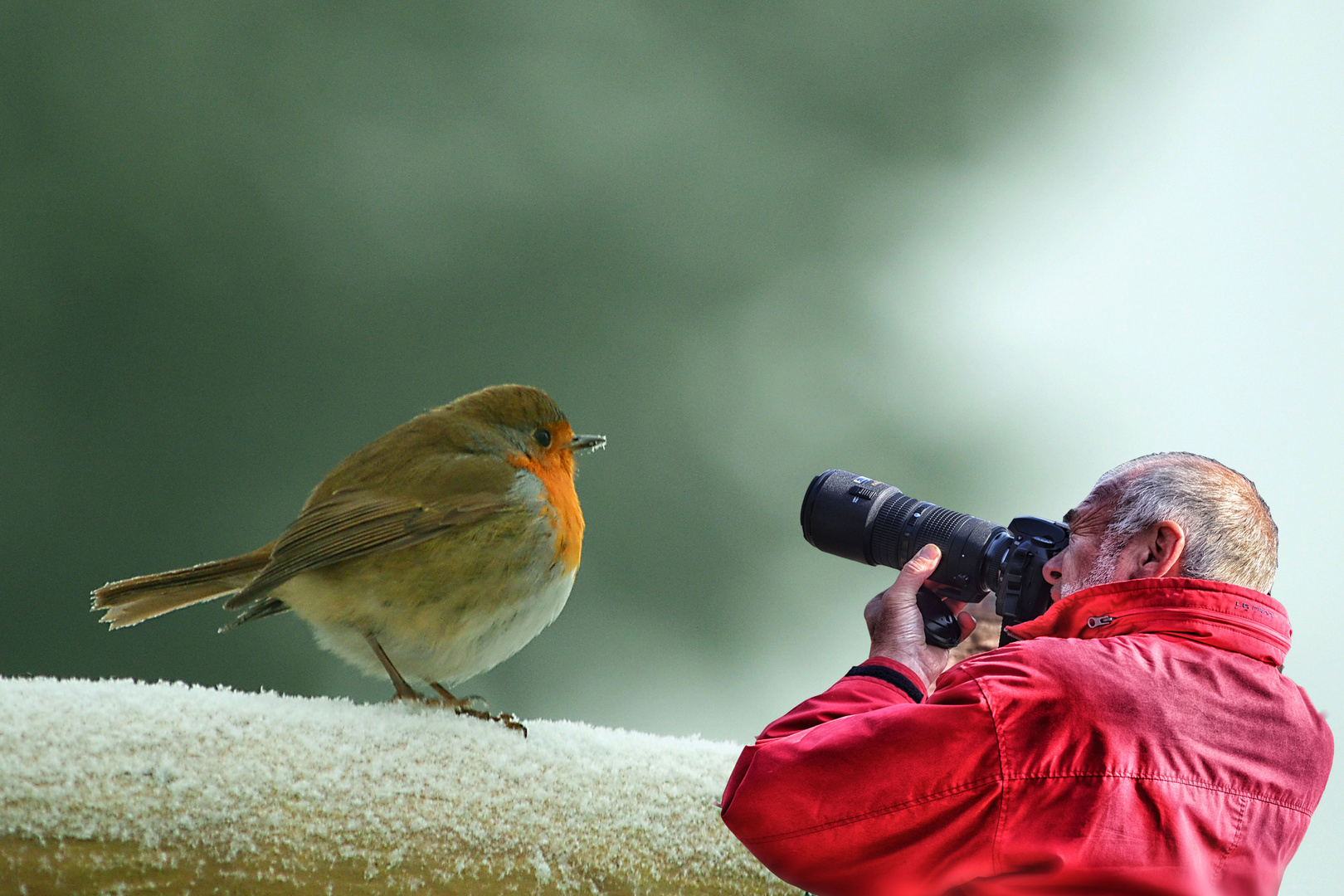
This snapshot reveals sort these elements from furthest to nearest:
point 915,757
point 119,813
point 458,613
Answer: point 458,613 < point 915,757 < point 119,813

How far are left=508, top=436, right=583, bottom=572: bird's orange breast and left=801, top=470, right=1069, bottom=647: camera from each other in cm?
34

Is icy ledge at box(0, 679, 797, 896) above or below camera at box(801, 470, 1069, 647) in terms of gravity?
below

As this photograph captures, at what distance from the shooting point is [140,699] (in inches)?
43.2

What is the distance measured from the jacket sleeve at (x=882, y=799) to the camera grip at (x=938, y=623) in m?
0.24

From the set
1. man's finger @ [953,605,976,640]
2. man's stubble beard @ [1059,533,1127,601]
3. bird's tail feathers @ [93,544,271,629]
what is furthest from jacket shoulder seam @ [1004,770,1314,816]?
bird's tail feathers @ [93,544,271,629]

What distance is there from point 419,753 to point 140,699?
0.29 meters

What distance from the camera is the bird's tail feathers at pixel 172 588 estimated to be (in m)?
1.44

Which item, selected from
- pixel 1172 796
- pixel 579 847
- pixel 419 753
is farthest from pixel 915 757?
pixel 419 753

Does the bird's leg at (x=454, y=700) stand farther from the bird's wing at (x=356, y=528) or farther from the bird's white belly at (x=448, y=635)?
the bird's wing at (x=356, y=528)

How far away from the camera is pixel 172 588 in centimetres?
149

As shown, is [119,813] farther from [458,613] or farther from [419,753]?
[458,613]

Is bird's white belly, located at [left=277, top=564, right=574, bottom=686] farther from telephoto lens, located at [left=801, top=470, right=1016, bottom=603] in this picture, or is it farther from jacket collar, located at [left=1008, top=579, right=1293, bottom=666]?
jacket collar, located at [left=1008, top=579, right=1293, bottom=666]

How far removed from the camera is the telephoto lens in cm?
135

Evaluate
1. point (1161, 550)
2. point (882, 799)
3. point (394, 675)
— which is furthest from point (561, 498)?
point (1161, 550)
